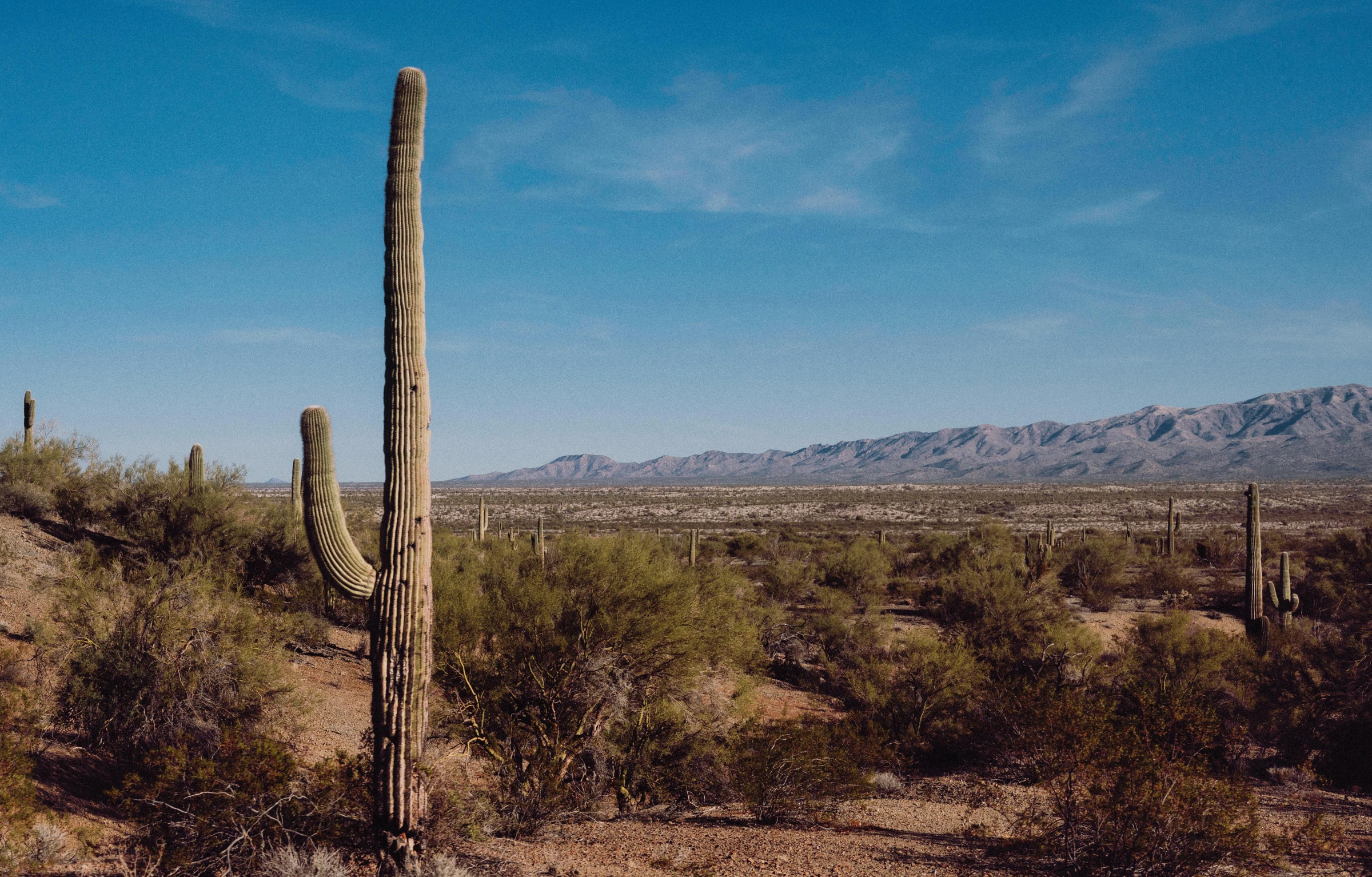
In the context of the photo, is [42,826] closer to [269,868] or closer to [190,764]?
[190,764]

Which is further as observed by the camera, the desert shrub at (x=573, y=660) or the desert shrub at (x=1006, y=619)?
the desert shrub at (x=1006, y=619)

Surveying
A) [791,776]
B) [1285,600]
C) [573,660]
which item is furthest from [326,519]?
[1285,600]

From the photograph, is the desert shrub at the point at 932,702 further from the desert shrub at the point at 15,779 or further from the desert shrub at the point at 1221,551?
the desert shrub at the point at 1221,551

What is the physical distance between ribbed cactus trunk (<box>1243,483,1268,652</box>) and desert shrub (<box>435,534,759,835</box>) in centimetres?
1431

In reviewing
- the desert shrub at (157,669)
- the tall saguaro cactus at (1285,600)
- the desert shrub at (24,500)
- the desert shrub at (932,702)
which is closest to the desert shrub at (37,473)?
the desert shrub at (24,500)

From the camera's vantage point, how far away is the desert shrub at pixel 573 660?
12.3 meters

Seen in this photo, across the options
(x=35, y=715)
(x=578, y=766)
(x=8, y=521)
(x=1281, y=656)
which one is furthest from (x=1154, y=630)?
(x=8, y=521)

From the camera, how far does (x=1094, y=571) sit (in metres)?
32.9

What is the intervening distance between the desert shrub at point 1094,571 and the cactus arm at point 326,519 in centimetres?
2923

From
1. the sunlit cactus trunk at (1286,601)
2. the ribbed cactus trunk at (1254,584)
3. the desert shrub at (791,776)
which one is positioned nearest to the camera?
the desert shrub at (791,776)

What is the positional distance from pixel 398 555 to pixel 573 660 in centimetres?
576

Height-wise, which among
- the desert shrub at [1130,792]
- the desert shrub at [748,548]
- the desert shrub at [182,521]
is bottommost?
the desert shrub at [748,548]

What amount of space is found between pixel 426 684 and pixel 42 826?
3.87 meters

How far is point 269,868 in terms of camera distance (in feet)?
22.9
